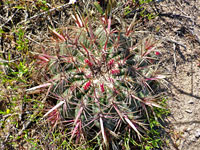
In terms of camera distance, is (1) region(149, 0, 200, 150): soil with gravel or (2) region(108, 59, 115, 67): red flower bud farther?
(1) region(149, 0, 200, 150): soil with gravel

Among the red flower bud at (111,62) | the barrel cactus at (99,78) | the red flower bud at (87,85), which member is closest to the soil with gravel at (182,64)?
the barrel cactus at (99,78)

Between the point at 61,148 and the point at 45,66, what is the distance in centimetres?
99


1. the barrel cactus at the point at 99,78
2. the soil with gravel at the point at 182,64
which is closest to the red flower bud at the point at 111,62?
the barrel cactus at the point at 99,78

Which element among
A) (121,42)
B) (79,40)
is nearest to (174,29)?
(121,42)

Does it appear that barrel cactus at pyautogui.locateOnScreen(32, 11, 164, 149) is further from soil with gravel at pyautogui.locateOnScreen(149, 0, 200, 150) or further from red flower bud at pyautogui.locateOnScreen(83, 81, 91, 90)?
soil with gravel at pyautogui.locateOnScreen(149, 0, 200, 150)

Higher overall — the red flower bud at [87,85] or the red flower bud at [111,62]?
the red flower bud at [111,62]

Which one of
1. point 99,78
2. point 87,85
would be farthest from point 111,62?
point 87,85

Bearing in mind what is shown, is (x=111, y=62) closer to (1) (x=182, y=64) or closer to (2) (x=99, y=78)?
(2) (x=99, y=78)

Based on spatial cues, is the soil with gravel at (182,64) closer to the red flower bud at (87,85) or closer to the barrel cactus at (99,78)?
the barrel cactus at (99,78)

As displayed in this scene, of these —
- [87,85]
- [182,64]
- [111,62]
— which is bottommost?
[182,64]

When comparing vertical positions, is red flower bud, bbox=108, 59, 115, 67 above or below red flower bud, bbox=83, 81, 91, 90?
above

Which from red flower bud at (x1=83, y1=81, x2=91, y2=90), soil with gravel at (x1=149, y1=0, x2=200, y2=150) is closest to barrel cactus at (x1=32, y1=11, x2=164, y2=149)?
red flower bud at (x1=83, y1=81, x2=91, y2=90)

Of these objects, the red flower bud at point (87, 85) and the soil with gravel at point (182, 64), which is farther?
the soil with gravel at point (182, 64)

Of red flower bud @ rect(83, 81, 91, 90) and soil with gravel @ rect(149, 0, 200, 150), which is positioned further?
soil with gravel @ rect(149, 0, 200, 150)
